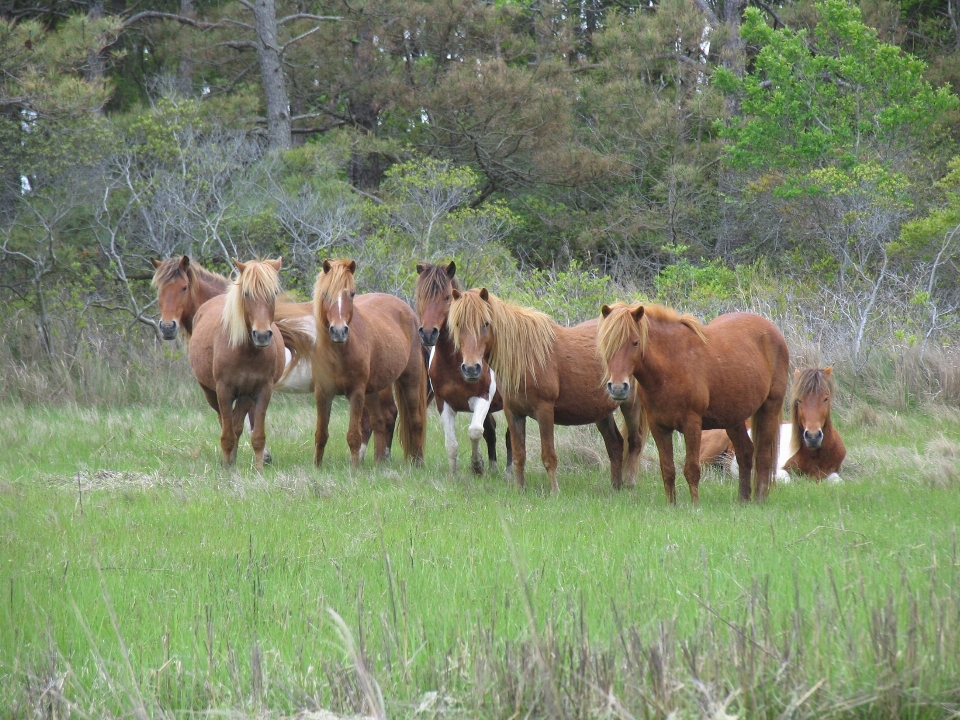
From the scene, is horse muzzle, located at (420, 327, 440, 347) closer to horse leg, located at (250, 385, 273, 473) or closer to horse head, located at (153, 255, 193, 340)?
horse leg, located at (250, 385, 273, 473)

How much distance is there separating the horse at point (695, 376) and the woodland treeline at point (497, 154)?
675cm

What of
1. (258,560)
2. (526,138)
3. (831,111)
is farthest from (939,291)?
(258,560)

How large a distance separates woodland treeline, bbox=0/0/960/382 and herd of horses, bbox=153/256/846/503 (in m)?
5.44

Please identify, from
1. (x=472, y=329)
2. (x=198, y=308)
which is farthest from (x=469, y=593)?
(x=198, y=308)

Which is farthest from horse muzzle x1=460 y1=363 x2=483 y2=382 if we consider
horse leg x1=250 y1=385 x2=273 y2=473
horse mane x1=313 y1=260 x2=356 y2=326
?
horse leg x1=250 y1=385 x2=273 y2=473

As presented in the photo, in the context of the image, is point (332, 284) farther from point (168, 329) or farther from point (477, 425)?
point (168, 329)

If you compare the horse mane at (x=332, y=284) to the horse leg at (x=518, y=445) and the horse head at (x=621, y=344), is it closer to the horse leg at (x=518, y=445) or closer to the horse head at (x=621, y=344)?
the horse leg at (x=518, y=445)

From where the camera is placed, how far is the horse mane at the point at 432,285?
32.2 feet

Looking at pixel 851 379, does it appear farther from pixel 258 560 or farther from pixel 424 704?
pixel 424 704

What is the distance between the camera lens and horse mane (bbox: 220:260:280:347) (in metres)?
9.91

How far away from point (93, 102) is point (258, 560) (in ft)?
51.2

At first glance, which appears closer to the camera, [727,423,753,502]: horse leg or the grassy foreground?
the grassy foreground

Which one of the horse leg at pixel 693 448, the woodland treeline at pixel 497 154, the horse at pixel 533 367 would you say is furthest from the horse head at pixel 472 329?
the woodland treeline at pixel 497 154

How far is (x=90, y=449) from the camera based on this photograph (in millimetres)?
11453
